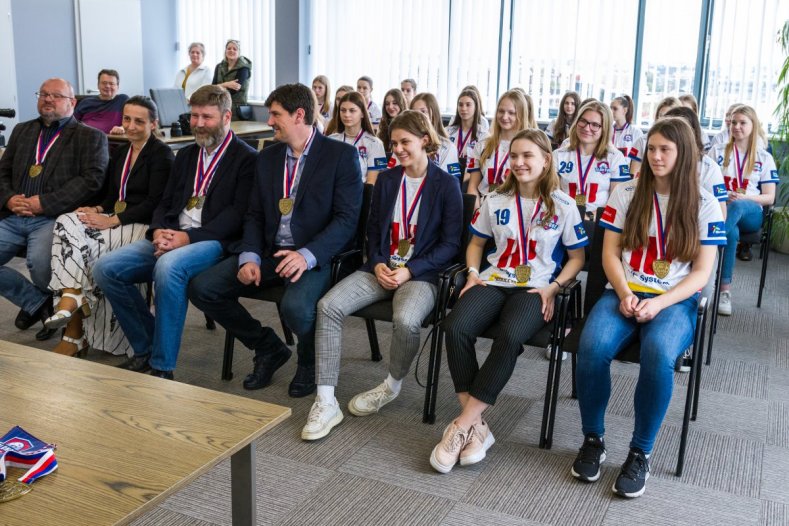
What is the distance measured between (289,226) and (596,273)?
4.17 ft

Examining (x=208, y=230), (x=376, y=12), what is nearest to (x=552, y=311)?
(x=208, y=230)

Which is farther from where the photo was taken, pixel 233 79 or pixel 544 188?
pixel 233 79

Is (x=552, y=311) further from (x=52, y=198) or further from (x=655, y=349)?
(x=52, y=198)

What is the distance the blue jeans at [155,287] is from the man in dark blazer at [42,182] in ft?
1.74

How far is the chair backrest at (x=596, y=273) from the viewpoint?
120 inches

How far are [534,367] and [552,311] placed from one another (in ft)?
2.99

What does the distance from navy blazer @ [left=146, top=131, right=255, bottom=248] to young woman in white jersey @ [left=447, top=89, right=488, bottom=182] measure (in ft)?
7.14

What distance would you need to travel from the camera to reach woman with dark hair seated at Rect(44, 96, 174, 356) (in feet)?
11.6

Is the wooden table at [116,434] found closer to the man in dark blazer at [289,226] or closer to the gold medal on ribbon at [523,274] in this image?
the man in dark blazer at [289,226]

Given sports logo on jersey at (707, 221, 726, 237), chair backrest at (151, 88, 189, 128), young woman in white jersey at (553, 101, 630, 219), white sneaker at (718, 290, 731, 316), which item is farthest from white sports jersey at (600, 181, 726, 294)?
chair backrest at (151, 88, 189, 128)

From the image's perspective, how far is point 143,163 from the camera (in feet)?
12.4

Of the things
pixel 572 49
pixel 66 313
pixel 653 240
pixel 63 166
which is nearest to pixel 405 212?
pixel 653 240

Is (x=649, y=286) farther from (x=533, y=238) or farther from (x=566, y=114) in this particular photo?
(x=566, y=114)

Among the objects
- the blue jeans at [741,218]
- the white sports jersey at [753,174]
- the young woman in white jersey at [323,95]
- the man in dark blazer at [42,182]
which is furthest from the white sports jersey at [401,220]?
the young woman in white jersey at [323,95]
